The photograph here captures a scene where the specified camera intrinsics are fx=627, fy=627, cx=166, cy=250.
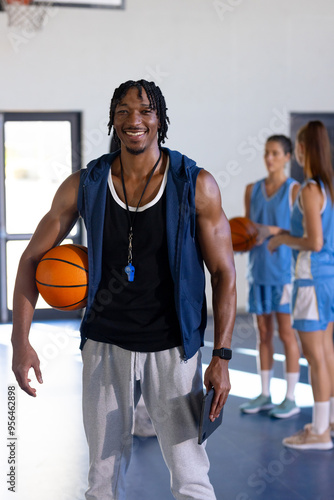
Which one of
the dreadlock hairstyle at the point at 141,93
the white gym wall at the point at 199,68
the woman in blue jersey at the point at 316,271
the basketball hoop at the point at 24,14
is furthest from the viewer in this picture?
the white gym wall at the point at 199,68

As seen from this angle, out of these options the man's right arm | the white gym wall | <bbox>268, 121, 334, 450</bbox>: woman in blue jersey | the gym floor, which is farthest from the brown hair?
the white gym wall

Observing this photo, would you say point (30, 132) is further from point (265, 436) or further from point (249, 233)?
point (265, 436)

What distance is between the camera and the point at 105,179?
174 cm

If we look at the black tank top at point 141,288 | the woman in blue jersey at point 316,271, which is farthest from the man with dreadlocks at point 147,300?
the woman in blue jersey at point 316,271

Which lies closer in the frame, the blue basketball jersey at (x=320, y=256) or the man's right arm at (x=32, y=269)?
the man's right arm at (x=32, y=269)

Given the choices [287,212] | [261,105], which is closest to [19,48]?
[261,105]

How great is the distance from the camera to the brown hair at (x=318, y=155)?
2900 millimetres

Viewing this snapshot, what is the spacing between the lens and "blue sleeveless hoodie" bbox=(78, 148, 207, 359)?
5.50ft

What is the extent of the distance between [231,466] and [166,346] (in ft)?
4.28

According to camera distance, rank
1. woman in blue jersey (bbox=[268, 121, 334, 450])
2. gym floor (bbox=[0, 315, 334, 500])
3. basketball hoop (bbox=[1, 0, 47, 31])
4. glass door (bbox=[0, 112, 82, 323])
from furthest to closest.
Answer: glass door (bbox=[0, 112, 82, 323]) → basketball hoop (bbox=[1, 0, 47, 31]) → woman in blue jersey (bbox=[268, 121, 334, 450]) → gym floor (bbox=[0, 315, 334, 500])

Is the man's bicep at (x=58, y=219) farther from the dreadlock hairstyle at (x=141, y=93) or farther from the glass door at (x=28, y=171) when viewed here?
the glass door at (x=28, y=171)

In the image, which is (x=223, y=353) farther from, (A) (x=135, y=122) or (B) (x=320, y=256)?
(B) (x=320, y=256)

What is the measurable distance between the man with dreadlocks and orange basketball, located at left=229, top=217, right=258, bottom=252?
1606mm

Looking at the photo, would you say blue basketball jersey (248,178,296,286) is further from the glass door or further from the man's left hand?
the glass door
